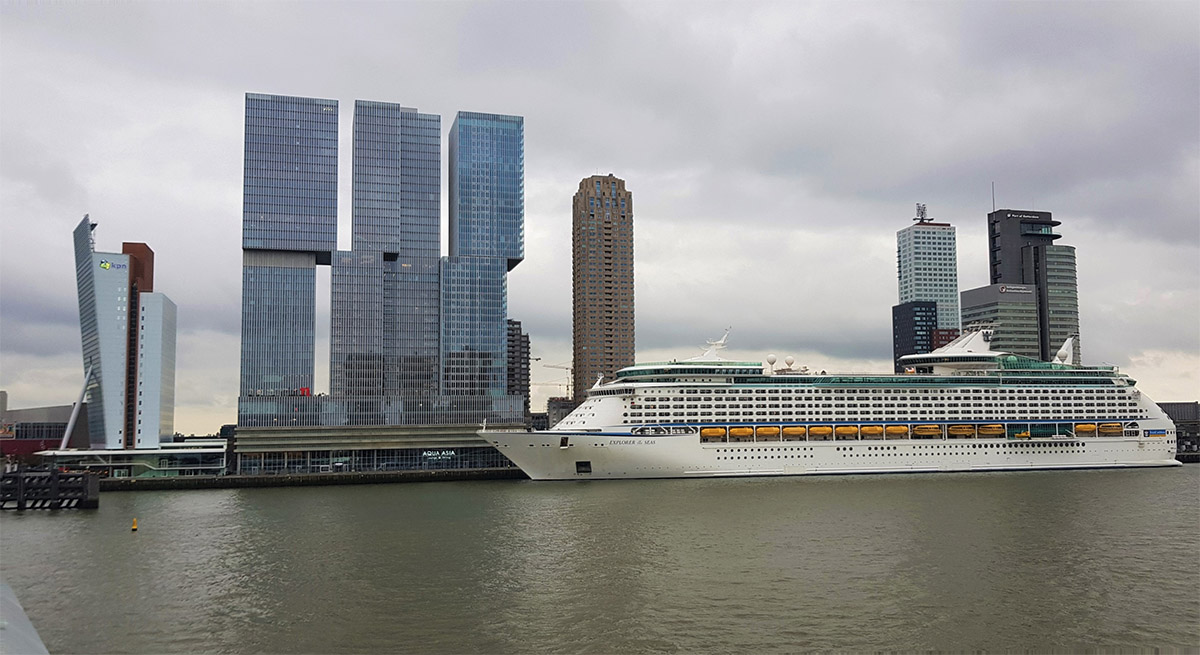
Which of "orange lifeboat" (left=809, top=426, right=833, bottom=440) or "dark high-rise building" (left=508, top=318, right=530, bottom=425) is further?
"dark high-rise building" (left=508, top=318, right=530, bottom=425)

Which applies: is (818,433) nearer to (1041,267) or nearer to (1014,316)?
(1014,316)

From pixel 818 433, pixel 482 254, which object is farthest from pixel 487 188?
pixel 818 433

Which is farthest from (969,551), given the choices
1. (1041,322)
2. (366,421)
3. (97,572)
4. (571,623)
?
(1041,322)

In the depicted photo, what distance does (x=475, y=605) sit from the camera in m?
23.0

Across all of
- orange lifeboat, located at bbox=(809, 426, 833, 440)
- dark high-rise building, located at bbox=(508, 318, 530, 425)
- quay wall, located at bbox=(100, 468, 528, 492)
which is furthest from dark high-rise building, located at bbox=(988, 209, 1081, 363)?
quay wall, located at bbox=(100, 468, 528, 492)

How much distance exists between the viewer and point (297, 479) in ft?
237

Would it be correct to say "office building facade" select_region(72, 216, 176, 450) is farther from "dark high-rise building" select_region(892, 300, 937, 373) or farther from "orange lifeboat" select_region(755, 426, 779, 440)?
"dark high-rise building" select_region(892, 300, 937, 373)

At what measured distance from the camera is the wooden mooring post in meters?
49.8

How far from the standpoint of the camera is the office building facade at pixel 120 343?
80.0 meters

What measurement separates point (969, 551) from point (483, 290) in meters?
66.7

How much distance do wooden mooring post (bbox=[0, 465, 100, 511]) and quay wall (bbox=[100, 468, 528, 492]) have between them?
1721 centimetres

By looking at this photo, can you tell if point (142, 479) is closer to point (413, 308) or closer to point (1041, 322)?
point (413, 308)

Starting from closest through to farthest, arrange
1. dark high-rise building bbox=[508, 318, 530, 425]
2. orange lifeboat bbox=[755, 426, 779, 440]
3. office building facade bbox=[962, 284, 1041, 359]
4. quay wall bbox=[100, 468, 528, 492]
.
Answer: orange lifeboat bbox=[755, 426, 779, 440] < quay wall bbox=[100, 468, 528, 492] < office building facade bbox=[962, 284, 1041, 359] < dark high-rise building bbox=[508, 318, 530, 425]

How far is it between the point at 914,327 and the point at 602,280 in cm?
6757
